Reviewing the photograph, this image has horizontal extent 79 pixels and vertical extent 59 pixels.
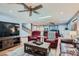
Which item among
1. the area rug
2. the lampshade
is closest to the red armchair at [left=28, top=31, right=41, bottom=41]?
the area rug

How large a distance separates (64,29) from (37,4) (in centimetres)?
83

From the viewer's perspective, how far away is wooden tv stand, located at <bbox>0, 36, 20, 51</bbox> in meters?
3.23

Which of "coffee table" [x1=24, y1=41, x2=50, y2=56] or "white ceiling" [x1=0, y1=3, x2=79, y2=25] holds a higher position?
"white ceiling" [x1=0, y1=3, x2=79, y2=25]

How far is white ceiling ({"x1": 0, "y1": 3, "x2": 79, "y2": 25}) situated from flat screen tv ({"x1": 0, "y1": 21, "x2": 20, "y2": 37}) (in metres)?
0.22

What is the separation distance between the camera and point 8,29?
10.8 ft

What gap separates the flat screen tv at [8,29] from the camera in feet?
10.6

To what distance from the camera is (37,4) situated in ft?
10.7

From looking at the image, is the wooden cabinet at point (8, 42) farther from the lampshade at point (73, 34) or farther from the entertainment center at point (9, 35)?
the lampshade at point (73, 34)

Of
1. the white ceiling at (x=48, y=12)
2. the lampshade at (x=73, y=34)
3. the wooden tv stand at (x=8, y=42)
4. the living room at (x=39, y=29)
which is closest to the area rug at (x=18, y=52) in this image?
the living room at (x=39, y=29)

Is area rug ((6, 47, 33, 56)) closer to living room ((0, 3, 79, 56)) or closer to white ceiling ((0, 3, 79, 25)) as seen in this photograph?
living room ((0, 3, 79, 56))

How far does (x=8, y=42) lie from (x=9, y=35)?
0.16 m

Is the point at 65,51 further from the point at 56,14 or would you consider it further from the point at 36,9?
the point at 36,9

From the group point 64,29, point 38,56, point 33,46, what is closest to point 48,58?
point 38,56

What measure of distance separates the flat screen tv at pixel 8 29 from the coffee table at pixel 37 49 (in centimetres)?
39
